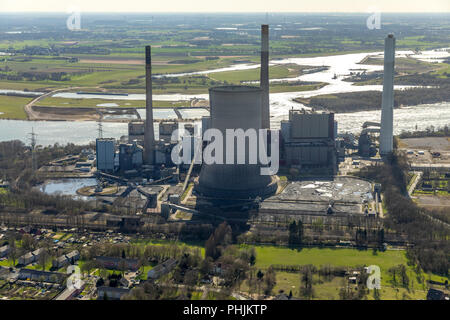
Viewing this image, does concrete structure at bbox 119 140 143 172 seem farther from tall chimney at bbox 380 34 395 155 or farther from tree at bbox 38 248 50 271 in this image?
tall chimney at bbox 380 34 395 155

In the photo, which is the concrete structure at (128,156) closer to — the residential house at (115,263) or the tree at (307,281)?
the residential house at (115,263)

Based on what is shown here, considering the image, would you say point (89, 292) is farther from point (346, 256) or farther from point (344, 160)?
point (344, 160)

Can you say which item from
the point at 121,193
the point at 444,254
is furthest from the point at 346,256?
the point at 121,193

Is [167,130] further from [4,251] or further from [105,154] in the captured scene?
[4,251]

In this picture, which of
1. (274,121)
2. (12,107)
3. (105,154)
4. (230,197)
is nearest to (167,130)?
(105,154)

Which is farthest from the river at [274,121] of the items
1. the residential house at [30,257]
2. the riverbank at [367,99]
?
the residential house at [30,257]
